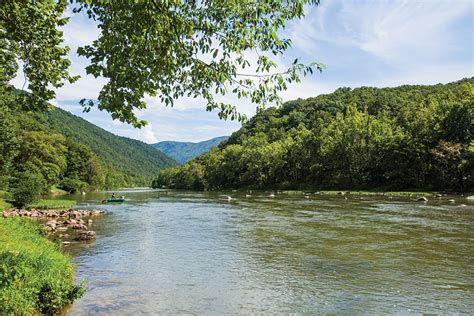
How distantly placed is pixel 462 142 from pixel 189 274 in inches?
2819

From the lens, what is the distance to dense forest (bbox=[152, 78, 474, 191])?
70.5m

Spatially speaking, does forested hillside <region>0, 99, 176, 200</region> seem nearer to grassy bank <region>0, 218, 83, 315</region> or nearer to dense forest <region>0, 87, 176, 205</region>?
dense forest <region>0, 87, 176, 205</region>

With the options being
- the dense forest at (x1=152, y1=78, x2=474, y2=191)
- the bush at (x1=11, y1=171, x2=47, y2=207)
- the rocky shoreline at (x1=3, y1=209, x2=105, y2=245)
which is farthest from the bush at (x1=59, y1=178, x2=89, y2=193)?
the rocky shoreline at (x1=3, y1=209, x2=105, y2=245)

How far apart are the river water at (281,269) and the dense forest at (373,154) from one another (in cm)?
2686

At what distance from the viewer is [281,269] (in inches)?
607

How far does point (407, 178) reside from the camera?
76.5 m

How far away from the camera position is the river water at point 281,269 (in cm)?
1120

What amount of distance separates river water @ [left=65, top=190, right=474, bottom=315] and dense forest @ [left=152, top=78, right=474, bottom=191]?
2686cm

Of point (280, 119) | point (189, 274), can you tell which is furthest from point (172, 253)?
point (280, 119)

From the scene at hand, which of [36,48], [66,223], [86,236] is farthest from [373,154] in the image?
[36,48]

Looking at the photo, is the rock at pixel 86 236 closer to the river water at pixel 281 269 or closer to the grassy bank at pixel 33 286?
the river water at pixel 281 269

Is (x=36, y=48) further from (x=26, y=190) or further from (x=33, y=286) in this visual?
(x=26, y=190)

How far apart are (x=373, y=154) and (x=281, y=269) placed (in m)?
75.3

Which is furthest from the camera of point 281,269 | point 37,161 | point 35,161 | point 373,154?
point 373,154
